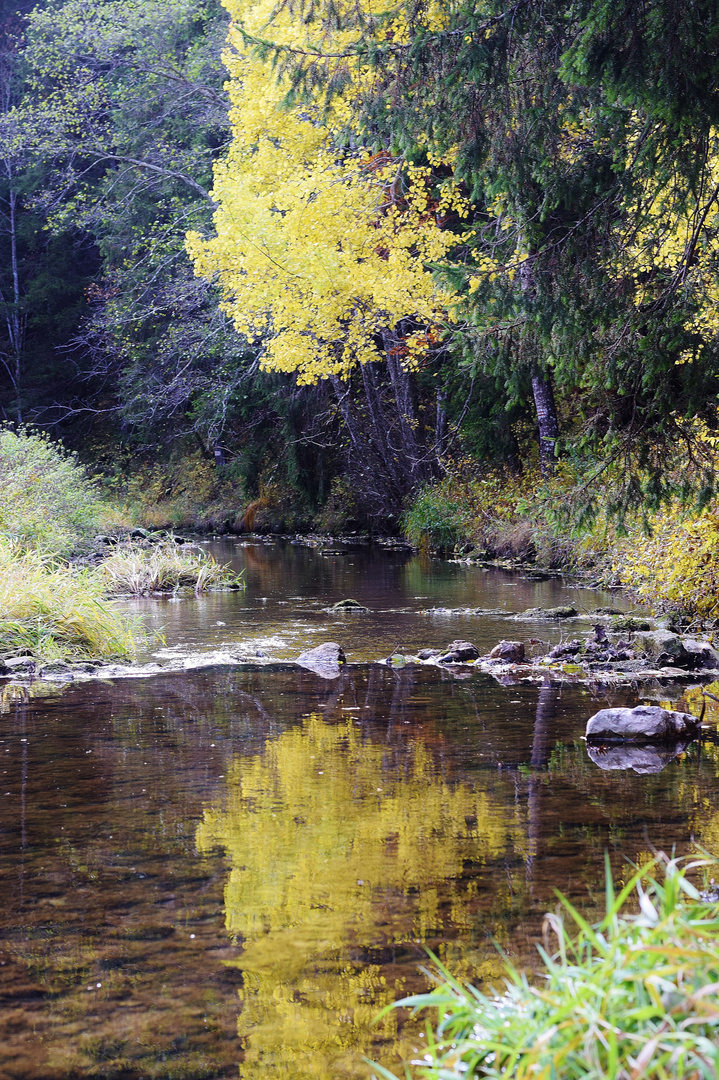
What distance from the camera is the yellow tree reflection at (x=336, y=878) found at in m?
2.63

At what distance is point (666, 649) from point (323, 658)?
259 centimetres

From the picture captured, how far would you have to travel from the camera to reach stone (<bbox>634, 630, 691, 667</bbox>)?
754cm

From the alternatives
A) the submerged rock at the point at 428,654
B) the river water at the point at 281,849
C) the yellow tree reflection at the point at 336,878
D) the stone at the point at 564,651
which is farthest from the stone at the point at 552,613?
the yellow tree reflection at the point at 336,878

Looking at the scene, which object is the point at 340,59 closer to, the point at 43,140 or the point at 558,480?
the point at 558,480

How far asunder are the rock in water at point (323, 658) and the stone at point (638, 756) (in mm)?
2840

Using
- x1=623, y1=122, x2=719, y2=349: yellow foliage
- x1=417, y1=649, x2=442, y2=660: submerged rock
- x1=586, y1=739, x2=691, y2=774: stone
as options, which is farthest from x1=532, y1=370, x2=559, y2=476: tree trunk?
x1=586, y1=739, x2=691, y2=774: stone

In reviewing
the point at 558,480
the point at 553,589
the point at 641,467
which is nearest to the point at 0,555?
the point at 641,467

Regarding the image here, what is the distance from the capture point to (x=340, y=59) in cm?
677

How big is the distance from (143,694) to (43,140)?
23924 mm

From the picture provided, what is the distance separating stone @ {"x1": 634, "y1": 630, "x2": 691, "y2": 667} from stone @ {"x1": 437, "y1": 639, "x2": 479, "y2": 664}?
4.12ft

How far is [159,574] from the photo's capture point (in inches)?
535

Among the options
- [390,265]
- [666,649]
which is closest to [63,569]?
[666,649]

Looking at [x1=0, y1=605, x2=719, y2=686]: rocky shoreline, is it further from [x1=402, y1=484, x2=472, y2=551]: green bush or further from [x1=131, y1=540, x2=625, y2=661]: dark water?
[x1=402, y1=484, x2=472, y2=551]: green bush

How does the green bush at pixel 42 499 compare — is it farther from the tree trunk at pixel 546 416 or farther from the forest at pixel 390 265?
the tree trunk at pixel 546 416
